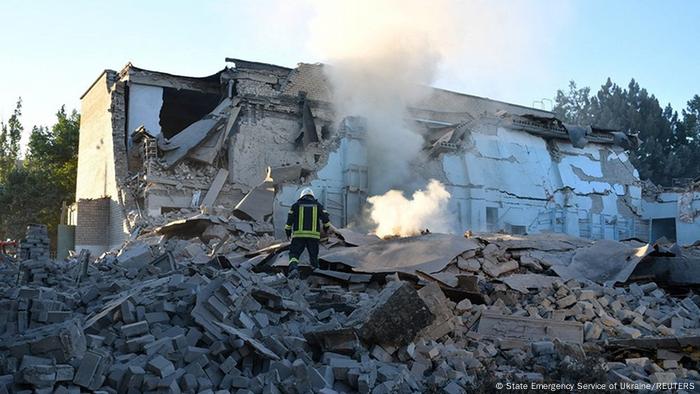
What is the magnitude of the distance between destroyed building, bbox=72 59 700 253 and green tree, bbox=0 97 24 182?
30.2ft

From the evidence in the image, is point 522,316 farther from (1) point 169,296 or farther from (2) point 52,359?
(2) point 52,359

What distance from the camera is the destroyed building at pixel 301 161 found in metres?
19.0

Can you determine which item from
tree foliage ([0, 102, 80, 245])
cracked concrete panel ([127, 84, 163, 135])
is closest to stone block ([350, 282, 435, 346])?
cracked concrete panel ([127, 84, 163, 135])

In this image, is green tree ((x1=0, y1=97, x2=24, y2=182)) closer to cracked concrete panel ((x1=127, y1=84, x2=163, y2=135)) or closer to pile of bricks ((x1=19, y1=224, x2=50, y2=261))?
cracked concrete panel ((x1=127, y1=84, x2=163, y2=135))

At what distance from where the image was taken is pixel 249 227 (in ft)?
50.4

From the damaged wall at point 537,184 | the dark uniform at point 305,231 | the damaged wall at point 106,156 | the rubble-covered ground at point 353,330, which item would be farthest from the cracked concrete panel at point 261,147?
the rubble-covered ground at point 353,330

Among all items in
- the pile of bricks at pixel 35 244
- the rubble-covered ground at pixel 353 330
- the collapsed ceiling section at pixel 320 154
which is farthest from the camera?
the collapsed ceiling section at pixel 320 154

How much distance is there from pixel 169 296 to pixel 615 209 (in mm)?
20698

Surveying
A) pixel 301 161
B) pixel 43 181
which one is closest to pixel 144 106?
pixel 301 161

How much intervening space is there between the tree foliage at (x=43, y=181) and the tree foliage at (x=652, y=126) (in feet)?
102

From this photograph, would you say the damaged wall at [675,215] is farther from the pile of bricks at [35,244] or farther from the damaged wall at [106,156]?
the pile of bricks at [35,244]

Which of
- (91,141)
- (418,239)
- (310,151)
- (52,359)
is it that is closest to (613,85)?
(310,151)

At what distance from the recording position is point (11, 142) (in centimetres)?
3341

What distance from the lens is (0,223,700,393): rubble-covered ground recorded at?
543 centimetres
